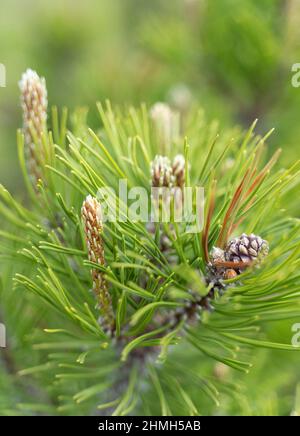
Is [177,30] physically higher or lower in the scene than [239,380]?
higher

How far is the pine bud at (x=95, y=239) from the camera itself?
0.43 metres

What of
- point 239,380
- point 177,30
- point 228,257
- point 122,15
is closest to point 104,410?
point 239,380

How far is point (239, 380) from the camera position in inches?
27.5

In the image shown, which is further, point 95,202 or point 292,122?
point 292,122

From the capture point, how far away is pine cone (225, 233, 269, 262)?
0.43 metres

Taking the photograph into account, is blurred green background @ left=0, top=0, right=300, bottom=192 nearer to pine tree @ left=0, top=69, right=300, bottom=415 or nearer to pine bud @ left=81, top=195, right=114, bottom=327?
pine tree @ left=0, top=69, right=300, bottom=415

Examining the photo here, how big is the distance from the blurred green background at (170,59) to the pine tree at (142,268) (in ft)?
0.60

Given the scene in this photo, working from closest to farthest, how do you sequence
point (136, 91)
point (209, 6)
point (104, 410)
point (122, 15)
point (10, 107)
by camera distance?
point (104, 410) < point (209, 6) < point (136, 91) < point (10, 107) < point (122, 15)

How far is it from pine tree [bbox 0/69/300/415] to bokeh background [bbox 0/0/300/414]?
0.12m

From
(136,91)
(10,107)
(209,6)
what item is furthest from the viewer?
(10,107)

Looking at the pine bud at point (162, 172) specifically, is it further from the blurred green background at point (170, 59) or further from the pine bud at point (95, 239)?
the blurred green background at point (170, 59)
